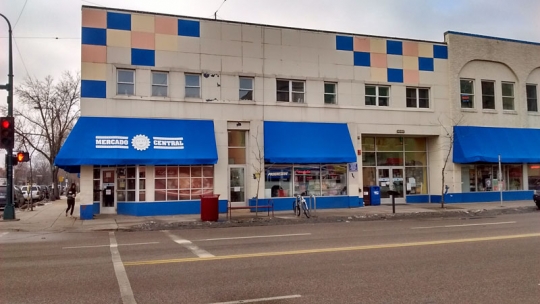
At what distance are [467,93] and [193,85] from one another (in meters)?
15.6

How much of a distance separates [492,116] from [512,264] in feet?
67.6

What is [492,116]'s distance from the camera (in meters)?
27.0

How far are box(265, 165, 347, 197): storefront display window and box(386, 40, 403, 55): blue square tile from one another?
6.82 metres

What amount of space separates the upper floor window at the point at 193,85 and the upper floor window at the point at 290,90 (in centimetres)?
394

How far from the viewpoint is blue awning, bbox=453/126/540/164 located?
1001 inches

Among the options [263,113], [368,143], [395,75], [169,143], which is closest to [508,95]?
[395,75]

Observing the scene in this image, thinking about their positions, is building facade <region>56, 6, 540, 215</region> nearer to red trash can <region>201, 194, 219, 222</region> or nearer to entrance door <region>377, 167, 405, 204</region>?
entrance door <region>377, 167, 405, 204</region>

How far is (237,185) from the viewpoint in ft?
74.5

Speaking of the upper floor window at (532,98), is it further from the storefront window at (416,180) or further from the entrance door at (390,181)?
the entrance door at (390,181)

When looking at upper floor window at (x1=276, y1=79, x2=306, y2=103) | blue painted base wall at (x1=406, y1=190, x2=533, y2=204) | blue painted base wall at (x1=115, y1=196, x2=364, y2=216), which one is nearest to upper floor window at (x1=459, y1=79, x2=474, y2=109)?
blue painted base wall at (x1=406, y1=190, x2=533, y2=204)

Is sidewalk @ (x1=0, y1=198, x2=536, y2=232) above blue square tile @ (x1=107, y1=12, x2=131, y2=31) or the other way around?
the other way around

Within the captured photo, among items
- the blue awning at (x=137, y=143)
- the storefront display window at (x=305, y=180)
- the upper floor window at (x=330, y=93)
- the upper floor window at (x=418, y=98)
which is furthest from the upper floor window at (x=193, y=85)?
the upper floor window at (x=418, y=98)

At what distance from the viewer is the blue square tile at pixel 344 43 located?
955 inches

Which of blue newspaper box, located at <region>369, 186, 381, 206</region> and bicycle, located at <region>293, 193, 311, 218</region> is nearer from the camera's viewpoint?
bicycle, located at <region>293, 193, 311, 218</region>
